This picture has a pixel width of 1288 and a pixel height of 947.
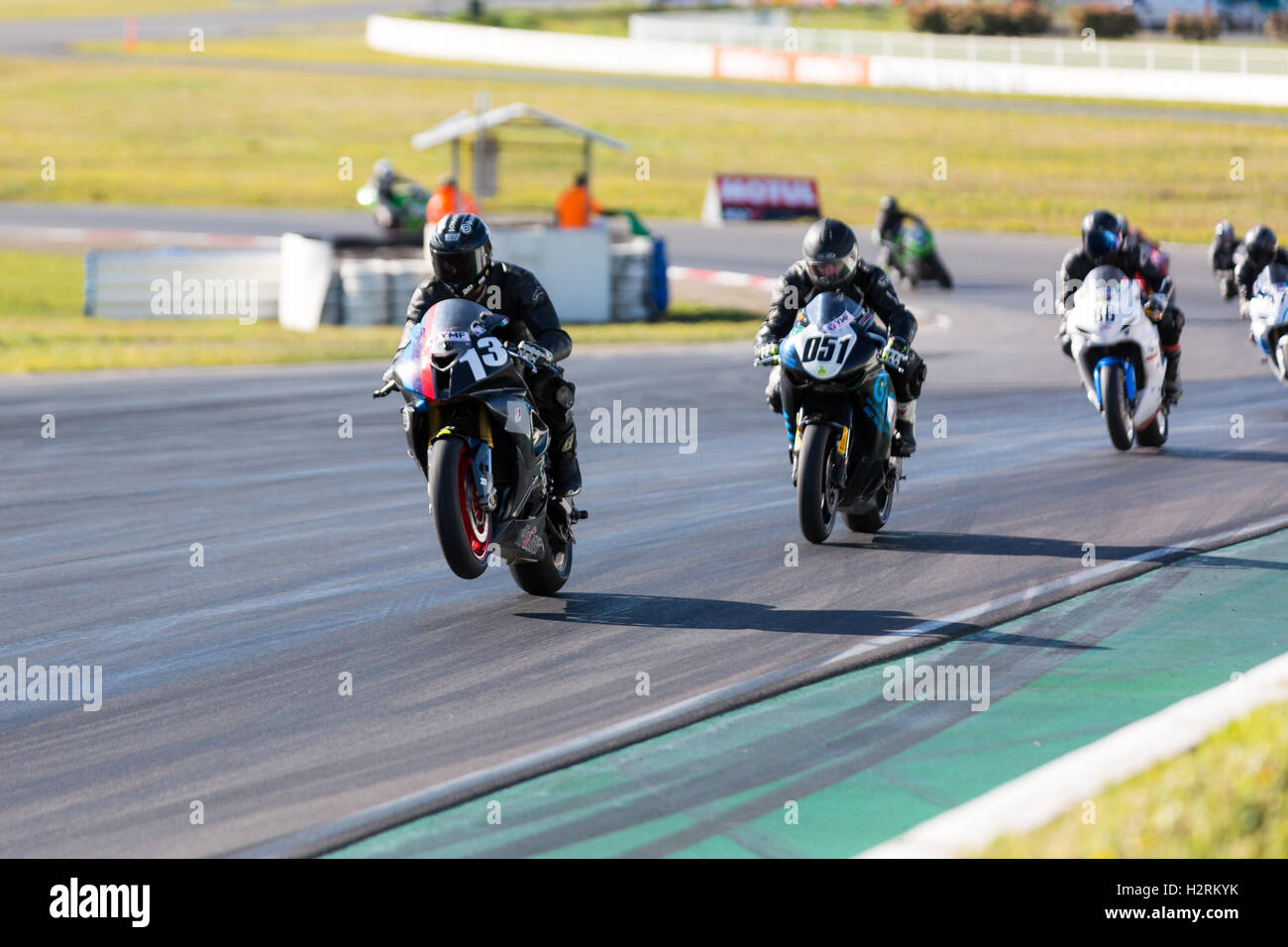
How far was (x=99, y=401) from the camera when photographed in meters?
15.2

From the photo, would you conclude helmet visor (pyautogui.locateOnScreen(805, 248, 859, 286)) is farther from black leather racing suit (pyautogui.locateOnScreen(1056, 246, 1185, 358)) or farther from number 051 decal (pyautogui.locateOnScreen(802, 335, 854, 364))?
black leather racing suit (pyautogui.locateOnScreen(1056, 246, 1185, 358))

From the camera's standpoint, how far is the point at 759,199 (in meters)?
37.4

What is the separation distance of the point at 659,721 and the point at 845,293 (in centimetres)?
385

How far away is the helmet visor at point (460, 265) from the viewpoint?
7625 millimetres

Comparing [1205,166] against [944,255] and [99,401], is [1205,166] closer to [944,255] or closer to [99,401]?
[944,255]

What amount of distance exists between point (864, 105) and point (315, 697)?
4733 centimetres

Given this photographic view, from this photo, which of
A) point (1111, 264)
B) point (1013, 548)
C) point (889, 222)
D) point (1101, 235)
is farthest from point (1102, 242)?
point (889, 222)

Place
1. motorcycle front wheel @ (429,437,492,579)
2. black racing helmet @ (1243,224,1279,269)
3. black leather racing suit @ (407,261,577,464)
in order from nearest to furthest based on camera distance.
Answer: motorcycle front wheel @ (429,437,492,579)
black leather racing suit @ (407,261,577,464)
black racing helmet @ (1243,224,1279,269)

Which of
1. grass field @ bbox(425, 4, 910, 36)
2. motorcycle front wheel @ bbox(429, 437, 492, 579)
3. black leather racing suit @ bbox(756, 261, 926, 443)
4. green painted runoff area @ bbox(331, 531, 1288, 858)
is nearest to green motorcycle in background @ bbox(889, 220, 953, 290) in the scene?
black leather racing suit @ bbox(756, 261, 926, 443)

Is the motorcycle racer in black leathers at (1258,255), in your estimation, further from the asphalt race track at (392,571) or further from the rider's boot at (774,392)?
the rider's boot at (774,392)

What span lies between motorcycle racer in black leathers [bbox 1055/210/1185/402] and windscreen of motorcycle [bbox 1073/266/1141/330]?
11cm

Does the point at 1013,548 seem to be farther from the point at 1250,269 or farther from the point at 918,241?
the point at 918,241

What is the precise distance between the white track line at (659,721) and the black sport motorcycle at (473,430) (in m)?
1.41

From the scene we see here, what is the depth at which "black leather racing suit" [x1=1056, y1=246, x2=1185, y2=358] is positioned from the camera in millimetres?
12430
